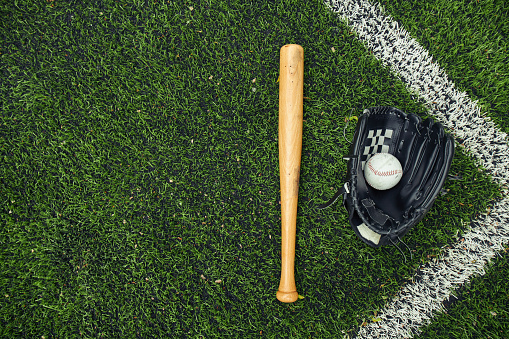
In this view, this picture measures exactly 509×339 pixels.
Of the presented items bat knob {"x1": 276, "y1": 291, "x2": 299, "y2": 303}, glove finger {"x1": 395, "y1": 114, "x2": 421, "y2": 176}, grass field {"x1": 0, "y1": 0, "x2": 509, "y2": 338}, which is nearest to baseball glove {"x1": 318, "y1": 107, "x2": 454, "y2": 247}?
glove finger {"x1": 395, "y1": 114, "x2": 421, "y2": 176}

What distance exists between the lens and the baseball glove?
1.84 metres

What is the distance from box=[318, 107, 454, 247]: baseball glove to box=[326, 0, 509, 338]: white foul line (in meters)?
0.43

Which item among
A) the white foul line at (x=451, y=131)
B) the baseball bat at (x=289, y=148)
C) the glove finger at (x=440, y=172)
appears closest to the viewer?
the glove finger at (x=440, y=172)

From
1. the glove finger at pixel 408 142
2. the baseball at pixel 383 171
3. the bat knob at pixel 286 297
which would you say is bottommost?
the bat knob at pixel 286 297

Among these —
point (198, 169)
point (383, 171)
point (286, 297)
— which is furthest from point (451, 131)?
point (198, 169)

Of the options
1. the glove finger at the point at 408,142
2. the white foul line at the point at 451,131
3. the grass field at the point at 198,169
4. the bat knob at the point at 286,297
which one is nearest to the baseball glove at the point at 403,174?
the glove finger at the point at 408,142

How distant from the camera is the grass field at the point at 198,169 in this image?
2193mm

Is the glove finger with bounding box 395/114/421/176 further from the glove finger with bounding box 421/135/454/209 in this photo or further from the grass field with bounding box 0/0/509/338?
the grass field with bounding box 0/0/509/338

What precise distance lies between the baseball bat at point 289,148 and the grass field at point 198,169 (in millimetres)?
188

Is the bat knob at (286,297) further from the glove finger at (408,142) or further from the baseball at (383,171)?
the glove finger at (408,142)

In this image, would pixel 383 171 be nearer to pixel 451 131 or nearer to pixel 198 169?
pixel 451 131

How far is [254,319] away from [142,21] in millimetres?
2696

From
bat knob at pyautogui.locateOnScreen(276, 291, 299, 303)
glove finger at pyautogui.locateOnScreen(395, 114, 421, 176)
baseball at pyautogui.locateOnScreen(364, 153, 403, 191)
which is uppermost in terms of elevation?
glove finger at pyautogui.locateOnScreen(395, 114, 421, 176)

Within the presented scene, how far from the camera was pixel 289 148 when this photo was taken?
2.01 meters
